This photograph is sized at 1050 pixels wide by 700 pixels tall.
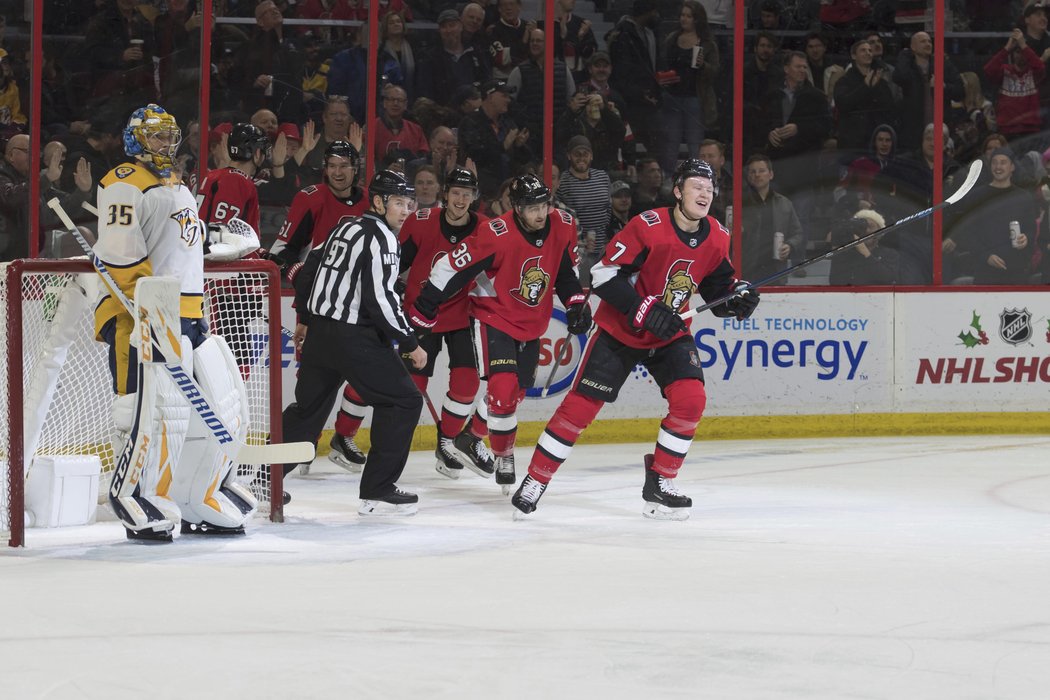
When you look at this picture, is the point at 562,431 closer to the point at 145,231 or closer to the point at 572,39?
the point at 145,231

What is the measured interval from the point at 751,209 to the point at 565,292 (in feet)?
7.36

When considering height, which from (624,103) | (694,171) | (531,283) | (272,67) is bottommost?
(531,283)

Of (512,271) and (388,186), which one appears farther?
(512,271)

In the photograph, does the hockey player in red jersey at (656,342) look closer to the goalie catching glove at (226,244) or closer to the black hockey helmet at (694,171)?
the black hockey helmet at (694,171)

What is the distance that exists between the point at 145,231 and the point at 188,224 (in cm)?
13

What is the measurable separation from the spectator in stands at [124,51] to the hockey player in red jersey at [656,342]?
3.52 m

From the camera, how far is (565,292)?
6.18 meters

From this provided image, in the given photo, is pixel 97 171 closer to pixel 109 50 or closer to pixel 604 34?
pixel 109 50

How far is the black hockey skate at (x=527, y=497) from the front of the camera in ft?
17.6

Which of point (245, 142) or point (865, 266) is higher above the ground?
point (245, 142)

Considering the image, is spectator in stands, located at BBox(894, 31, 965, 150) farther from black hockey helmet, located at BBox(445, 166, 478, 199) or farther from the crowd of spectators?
black hockey helmet, located at BBox(445, 166, 478, 199)

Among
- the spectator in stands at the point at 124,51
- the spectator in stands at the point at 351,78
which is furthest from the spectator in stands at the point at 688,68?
the spectator in stands at the point at 124,51

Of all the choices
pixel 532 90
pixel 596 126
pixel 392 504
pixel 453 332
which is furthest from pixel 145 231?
pixel 596 126

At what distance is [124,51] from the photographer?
7.98 metres
